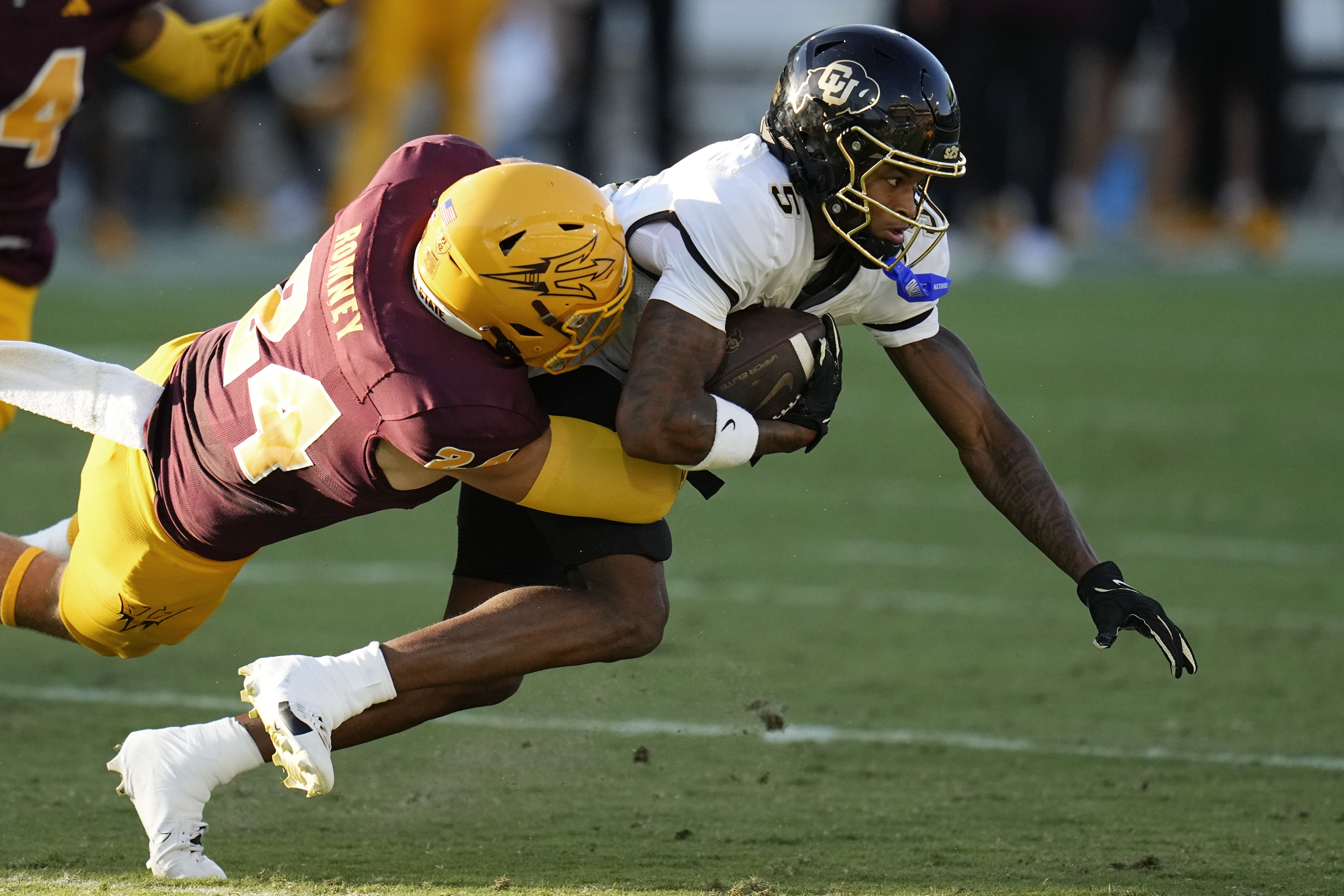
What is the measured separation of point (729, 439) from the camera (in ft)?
11.7

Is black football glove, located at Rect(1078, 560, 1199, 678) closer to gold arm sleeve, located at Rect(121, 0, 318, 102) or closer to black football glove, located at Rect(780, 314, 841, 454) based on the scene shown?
black football glove, located at Rect(780, 314, 841, 454)

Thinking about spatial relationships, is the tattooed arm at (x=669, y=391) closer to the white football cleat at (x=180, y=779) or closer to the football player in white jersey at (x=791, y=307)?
the football player in white jersey at (x=791, y=307)

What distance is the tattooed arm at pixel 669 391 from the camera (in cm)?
348

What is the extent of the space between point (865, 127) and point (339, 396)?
3.85ft

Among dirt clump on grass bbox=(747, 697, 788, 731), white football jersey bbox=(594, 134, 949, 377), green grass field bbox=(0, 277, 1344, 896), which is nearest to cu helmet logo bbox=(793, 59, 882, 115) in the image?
white football jersey bbox=(594, 134, 949, 377)

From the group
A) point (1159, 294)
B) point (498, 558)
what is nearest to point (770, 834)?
point (498, 558)

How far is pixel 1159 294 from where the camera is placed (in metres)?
12.9

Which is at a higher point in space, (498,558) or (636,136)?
(498,558)

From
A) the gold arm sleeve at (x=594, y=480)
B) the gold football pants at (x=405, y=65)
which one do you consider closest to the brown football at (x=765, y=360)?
the gold arm sleeve at (x=594, y=480)

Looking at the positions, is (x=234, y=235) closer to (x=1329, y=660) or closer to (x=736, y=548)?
(x=736, y=548)

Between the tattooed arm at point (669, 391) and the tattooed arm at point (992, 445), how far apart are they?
60 cm

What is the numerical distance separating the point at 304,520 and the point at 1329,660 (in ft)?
A: 10.2

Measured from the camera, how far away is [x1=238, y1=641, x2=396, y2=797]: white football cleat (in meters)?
3.26

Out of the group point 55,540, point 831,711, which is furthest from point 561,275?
point 831,711
